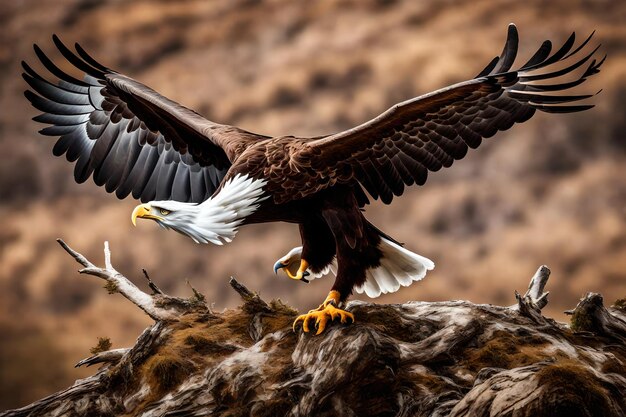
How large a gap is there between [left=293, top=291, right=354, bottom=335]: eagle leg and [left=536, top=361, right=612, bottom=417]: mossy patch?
1.13 m

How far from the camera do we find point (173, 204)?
450 cm

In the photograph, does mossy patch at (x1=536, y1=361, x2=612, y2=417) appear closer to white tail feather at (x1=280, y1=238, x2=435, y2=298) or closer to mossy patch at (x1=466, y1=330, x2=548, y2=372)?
mossy patch at (x1=466, y1=330, x2=548, y2=372)

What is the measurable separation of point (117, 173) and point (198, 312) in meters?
1.46

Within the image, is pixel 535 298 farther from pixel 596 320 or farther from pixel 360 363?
pixel 360 363

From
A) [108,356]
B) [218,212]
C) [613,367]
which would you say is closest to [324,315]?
[218,212]

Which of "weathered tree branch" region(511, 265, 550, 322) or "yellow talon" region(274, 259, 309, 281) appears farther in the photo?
"yellow talon" region(274, 259, 309, 281)

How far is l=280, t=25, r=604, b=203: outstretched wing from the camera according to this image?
438cm

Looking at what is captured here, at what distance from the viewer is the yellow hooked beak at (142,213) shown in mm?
4383

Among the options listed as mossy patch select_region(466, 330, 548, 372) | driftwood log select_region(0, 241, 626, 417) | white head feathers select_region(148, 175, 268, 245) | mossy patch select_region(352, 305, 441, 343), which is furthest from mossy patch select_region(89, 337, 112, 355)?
mossy patch select_region(466, 330, 548, 372)

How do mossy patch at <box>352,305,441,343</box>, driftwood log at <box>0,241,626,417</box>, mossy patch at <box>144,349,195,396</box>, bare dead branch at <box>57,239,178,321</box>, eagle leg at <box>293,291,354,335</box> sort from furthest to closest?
1. bare dead branch at <box>57,239,178,321</box>
2. mossy patch at <box>352,305,441,343</box>
3. mossy patch at <box>144,349,195,396</box>
4. eagle leg at <box>293,291,354,335</box>
5. driftwood log at <box>0,241,626,417</box>

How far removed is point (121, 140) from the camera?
5852 mm

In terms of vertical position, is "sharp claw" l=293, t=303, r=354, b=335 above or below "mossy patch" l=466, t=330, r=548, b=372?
above

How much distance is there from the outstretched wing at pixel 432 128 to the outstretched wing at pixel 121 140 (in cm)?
121

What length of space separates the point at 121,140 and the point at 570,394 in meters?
3.76
